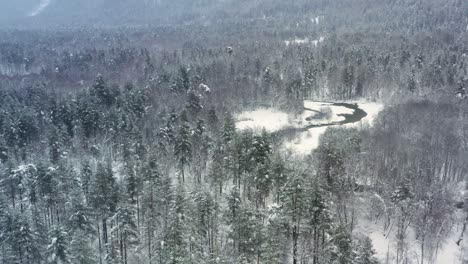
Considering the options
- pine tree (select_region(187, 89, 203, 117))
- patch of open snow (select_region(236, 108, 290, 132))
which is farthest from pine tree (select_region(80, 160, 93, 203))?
patch of open snow (select_region(236, 108, 290, 132))

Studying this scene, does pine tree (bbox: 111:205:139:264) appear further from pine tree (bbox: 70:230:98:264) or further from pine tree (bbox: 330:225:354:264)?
pine tree (bbox: 330:225:354:264)

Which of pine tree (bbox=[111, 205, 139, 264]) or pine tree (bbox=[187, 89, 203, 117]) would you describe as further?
pine tree (bbox=[187, 89, 203, 117])

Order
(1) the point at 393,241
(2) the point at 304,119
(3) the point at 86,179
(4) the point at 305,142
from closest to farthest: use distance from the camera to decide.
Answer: (1) the point at 393,241 → (3) the point at 86,179 → (4) the point at 305,142 → (2) the point at 304,119

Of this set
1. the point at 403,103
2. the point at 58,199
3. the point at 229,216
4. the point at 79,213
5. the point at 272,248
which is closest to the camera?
the point at 272,248

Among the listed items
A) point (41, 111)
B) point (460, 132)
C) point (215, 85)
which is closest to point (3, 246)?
point (41, 111)

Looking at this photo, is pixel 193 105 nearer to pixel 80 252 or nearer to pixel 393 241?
pixel 393 241

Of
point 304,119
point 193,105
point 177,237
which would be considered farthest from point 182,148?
point 304,119

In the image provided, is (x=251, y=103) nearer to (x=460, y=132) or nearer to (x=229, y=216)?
(x=460, y=132)
